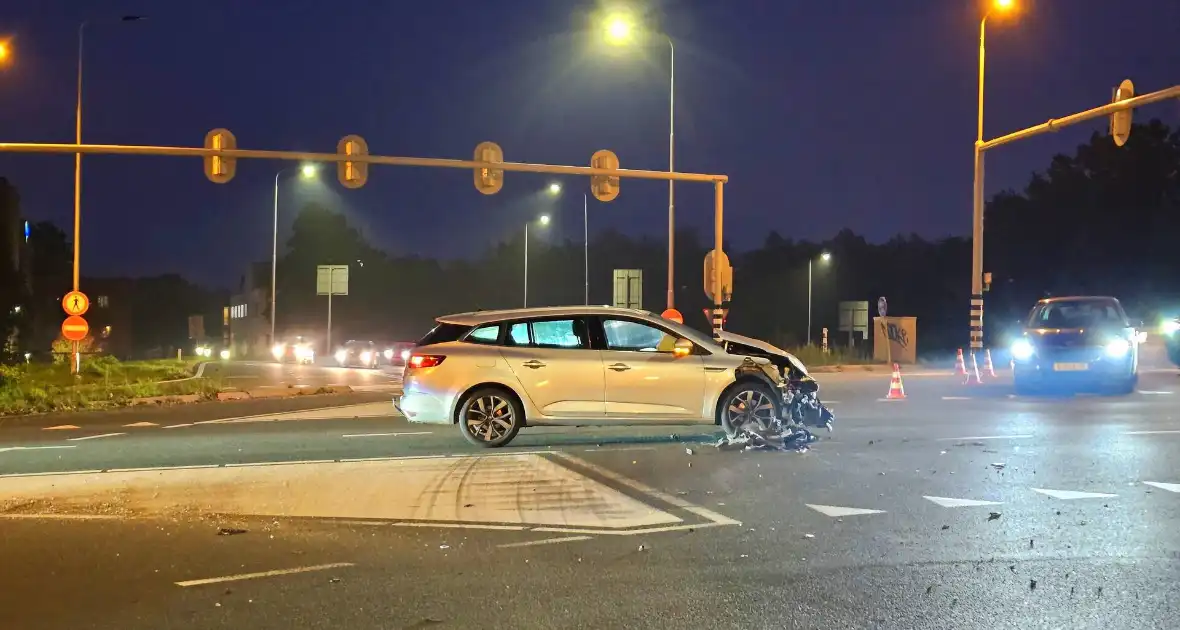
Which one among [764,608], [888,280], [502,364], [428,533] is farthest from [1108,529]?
[888,280]

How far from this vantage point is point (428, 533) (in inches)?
311

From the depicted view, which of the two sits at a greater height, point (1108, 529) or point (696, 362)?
point (696, 362)

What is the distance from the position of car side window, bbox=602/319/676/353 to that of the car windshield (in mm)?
12103

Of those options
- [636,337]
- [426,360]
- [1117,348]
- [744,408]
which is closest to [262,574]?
[426,360]

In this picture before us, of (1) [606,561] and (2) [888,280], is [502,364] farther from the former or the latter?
(2) [888,280]

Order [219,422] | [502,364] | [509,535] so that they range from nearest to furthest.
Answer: [509,535], [502,364], [219,422]

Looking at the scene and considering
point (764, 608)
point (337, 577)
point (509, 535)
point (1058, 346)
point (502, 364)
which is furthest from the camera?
point (1058, 346)

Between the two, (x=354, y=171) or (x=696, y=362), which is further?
(x=354, y=171)

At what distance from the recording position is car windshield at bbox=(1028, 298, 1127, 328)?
21.2 meters

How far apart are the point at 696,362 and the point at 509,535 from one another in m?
5.21

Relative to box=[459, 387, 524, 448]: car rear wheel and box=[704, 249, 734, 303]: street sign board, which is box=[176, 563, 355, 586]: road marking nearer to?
box=[459, 387, 524, 448]: car rear wheel

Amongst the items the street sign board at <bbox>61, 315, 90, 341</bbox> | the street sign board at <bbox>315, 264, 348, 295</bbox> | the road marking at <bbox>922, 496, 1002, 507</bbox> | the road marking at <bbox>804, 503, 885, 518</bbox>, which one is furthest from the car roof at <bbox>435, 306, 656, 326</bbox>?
the street sign board at <bbox>315, 264, 348, 295</bbox>

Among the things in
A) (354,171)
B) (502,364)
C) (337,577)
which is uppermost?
(354,171)

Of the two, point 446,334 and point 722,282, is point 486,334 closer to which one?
point 446,334
